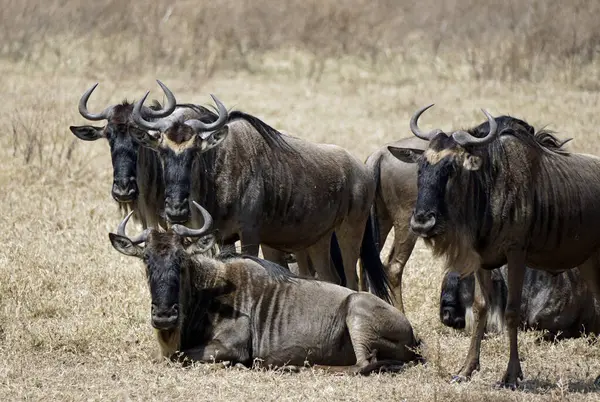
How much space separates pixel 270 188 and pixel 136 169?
1.00 meters

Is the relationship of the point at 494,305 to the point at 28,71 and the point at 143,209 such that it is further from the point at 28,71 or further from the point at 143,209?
the point at 28,71

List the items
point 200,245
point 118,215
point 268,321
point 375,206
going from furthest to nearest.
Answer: point 118,215 → point 375,206 → point 268,321 → point 200,245

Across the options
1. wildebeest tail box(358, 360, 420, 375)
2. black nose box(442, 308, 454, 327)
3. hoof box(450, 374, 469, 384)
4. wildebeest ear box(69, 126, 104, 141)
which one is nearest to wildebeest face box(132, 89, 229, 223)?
wildebeest ear box(69, 126, 104, 141)

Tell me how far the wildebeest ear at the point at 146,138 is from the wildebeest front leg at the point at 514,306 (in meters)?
2.63

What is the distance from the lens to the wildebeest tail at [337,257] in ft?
31.9

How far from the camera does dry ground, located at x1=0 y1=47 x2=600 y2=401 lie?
6.62 m

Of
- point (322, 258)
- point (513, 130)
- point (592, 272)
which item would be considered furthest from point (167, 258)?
point (592, 272)

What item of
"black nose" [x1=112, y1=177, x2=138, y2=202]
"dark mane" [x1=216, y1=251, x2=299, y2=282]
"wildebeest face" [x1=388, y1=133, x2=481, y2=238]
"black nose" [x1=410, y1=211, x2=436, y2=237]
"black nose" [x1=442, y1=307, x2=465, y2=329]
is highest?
"wildebeest face" [x1=388, y1=133, x2=481, y2=238]

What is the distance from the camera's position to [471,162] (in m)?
6.95

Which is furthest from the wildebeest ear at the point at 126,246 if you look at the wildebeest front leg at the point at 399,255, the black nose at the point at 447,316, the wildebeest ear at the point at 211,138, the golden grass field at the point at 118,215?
the wildebeest front leg at the point at 399,255

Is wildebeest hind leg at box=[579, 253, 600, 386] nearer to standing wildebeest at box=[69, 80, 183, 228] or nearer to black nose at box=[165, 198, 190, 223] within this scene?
black nose at box=[165, 198, 190, 223]

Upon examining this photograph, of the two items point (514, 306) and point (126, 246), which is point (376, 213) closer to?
point (514, 306)

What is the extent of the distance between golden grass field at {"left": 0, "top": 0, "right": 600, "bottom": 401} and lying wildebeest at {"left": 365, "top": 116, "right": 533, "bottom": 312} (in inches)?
12.7

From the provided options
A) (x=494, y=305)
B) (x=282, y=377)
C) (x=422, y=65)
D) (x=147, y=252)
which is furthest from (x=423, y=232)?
(x=422, y=65)
